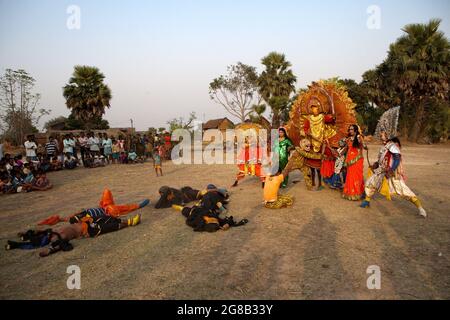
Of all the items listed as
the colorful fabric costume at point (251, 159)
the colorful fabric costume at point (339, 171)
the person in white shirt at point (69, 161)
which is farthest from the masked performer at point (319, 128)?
the person in white shirt at point (69, 161)

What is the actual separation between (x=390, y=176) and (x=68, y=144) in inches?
591

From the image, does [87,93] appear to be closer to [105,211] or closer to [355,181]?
[105,211]

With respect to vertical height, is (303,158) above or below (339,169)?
above

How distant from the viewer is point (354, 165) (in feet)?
22.3

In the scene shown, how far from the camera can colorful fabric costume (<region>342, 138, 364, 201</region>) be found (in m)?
6.79

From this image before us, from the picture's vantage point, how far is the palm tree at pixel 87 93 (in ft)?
89.8

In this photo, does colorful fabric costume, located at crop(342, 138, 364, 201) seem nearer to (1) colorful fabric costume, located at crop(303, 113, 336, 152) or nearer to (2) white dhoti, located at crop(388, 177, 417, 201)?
(2) white dhoti, located at crop(388, 177, 417, 201)

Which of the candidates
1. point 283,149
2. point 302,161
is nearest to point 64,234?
point 283,149

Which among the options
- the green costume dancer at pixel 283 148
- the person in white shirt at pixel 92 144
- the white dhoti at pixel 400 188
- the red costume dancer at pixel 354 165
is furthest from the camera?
the person in white shirt at pixel 92 144

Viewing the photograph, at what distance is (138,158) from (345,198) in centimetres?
1434

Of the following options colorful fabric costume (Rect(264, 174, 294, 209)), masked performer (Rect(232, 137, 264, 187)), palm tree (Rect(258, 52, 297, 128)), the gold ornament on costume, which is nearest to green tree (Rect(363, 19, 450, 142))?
palm tree (Rect(258, 52, 297, 128))

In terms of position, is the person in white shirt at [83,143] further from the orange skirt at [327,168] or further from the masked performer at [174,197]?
the orange skirt at [327,168]

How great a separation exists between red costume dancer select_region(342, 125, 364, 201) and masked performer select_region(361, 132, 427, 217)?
57 cm

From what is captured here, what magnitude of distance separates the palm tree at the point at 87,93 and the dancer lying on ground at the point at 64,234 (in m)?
25.0
